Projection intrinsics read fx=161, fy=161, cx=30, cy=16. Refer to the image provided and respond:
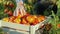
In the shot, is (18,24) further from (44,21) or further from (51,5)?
A: (51,5)

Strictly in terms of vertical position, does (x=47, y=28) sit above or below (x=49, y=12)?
below

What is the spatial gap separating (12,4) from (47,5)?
0.97ft

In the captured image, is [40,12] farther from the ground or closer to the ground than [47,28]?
farther from the ground

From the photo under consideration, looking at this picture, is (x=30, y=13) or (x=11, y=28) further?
(x=30, y=13)

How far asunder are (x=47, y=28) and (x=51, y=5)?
0.79 feet

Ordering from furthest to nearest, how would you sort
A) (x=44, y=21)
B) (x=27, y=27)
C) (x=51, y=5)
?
1. (x=51, y=5)
2. (x=44, y=21)
3. (x=27, y=27)

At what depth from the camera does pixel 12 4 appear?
1345mm

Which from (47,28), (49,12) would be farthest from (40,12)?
(47,28)

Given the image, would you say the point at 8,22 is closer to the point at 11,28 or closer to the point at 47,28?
the point at 11,28

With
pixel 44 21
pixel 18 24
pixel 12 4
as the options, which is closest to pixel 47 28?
pixel 44 21

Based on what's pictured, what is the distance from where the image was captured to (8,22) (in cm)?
111

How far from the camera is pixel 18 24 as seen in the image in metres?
1.07

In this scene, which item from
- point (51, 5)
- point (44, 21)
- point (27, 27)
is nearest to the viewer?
point (27, 27)

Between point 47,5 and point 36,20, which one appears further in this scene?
point 47,5
